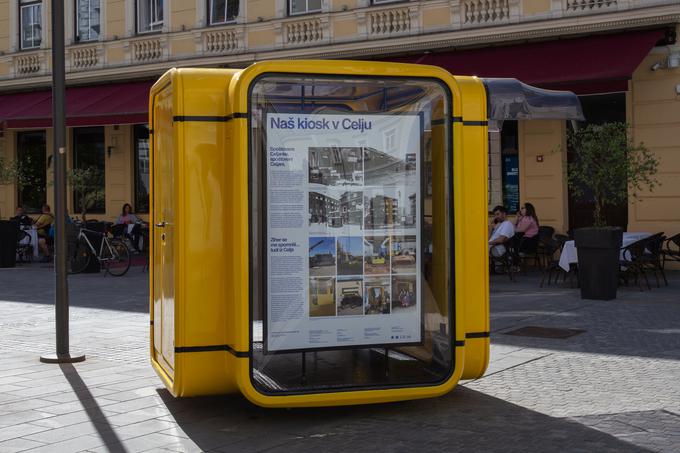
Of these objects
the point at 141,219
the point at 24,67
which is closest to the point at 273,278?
the point at 141,219

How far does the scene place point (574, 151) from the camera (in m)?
16.7

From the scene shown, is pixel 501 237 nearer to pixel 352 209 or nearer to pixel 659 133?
pixel 659 133

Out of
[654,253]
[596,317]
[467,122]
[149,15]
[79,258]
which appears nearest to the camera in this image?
[467,122]

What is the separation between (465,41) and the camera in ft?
56.3

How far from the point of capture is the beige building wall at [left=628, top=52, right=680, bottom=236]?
15.5 metres

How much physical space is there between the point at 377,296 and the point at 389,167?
84 cm

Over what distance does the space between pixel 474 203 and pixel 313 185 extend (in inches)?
41.9

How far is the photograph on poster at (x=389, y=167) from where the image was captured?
5738mm

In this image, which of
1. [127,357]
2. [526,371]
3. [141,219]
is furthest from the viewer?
[141,219]

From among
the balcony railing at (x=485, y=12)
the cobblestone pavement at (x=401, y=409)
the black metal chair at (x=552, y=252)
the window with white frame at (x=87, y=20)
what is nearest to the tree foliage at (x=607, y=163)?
the black metal chair at (x=552, y=252)

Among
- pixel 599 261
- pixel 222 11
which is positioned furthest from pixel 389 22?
pixel 599 261

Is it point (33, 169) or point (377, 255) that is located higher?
point (33, 169)

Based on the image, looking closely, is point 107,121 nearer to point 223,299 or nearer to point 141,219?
point 141,219

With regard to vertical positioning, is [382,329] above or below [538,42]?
below
